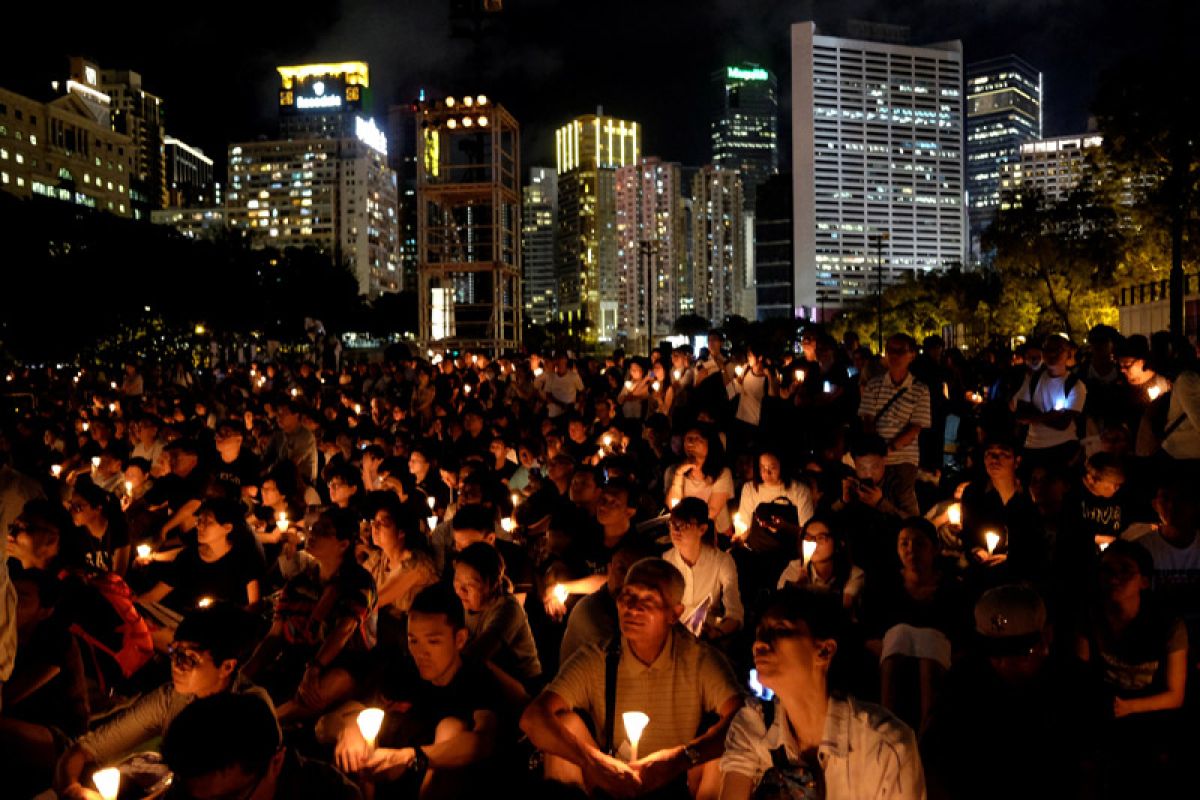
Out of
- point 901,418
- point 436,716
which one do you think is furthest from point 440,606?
point 901,418

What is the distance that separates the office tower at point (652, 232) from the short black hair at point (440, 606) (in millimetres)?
178850

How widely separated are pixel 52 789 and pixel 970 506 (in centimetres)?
534

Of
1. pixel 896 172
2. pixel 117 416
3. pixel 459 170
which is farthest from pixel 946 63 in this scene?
pixel 117 416

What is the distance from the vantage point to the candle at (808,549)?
602cm

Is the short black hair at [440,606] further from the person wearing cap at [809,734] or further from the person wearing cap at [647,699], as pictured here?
the person wearing cap at [809,734]

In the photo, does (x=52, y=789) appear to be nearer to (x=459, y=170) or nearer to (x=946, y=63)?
(x=459, y=170)

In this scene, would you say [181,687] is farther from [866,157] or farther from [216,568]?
[866,157]

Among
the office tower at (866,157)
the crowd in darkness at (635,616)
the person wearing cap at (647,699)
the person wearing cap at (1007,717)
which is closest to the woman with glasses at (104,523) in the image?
the crowd in darkness at (635,616)

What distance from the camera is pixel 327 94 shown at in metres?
181

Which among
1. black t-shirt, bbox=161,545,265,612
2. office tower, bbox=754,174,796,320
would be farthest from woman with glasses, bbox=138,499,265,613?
office tower, bbox=754,174,796,320

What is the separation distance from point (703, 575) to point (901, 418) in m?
3.03

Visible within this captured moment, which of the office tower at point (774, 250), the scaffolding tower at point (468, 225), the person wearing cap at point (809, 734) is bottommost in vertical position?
the person wearing cap at point (809, 734)

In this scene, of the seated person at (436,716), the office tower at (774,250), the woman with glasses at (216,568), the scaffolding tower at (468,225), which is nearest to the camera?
the seated person at (436,716)

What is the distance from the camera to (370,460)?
9688 millimetres
